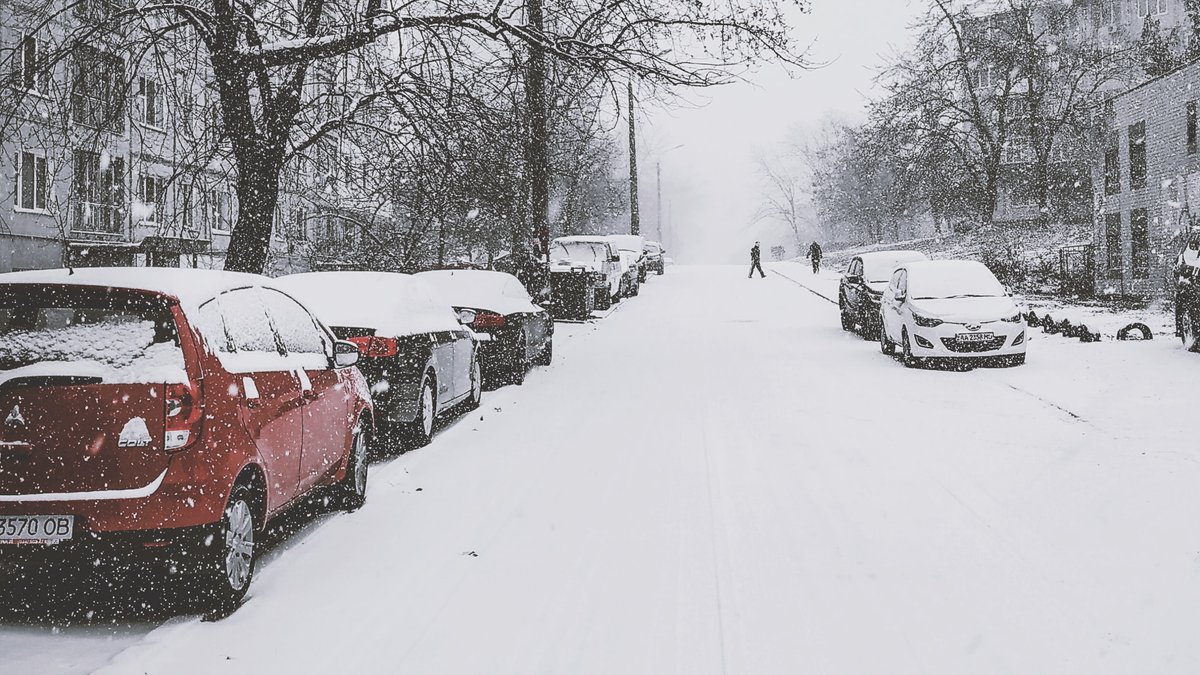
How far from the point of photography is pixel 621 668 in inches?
174

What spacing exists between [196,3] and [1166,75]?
28267 millimetres

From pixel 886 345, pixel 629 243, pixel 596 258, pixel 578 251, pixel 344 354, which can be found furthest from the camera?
pixel 629 243

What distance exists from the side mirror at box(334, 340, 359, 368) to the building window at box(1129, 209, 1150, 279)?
3138 cm

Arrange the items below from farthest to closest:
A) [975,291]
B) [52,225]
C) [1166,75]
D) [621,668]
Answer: [1166,75] < [52,225] < [975,291] < [621,668]

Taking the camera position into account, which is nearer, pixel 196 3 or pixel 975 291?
pixel 196 3

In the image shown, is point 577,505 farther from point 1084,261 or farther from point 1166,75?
point 1084,261

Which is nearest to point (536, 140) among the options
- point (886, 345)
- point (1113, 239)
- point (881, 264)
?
point (886, 345)

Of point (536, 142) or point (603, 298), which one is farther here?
point (603, 298)

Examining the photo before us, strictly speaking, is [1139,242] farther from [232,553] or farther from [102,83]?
[232,553]

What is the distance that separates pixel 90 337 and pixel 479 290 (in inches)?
391

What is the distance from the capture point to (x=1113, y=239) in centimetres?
3694

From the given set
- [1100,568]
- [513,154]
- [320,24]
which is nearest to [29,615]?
[1100,568]

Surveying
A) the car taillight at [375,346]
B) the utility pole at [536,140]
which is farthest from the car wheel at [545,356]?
the car taillight at [375,346]

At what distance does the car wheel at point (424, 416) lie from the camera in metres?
9.98
